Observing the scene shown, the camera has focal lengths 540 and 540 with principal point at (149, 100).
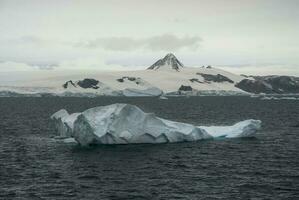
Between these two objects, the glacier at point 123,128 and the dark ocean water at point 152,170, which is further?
the glacier at point 123,128

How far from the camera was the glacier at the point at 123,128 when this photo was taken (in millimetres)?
57625

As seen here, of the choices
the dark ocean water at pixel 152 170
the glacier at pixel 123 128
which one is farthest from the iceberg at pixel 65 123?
the dark ocean water at pixel 152 170

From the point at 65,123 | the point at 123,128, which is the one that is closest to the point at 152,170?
the point at 123,128

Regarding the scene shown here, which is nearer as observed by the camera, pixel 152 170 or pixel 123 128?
pixel 152 170

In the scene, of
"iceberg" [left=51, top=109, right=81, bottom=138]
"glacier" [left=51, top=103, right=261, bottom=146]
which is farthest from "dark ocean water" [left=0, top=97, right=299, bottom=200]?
"iceberg" [left=51, top=109, right=81, bottom=138]

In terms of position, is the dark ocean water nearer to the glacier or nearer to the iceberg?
the glacier

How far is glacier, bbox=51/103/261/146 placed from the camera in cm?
5762

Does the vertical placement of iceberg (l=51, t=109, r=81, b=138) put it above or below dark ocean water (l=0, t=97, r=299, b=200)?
above

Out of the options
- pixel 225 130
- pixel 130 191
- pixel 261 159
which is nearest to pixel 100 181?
pixel 130 191

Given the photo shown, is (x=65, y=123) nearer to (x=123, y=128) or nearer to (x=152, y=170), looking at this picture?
(x=123, y=128)

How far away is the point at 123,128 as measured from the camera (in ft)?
193

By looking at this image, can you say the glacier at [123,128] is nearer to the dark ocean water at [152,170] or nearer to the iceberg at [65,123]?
the iceberg at [65,123]

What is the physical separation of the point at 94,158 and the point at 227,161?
12.6 m

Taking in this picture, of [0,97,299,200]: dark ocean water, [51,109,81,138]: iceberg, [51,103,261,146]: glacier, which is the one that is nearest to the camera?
[0,97,299,200]: dark ocean water
